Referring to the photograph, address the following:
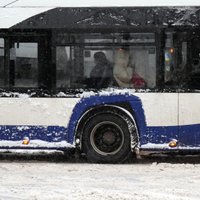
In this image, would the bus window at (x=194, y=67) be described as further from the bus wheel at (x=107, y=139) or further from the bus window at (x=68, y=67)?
the bus window at (x=68, y=67)

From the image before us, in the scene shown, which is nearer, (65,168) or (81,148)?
(65,168)

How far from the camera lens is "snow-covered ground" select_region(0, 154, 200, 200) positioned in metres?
8.57

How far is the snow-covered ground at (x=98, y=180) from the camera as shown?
28.1 ft

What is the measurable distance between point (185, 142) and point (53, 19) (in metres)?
3.26

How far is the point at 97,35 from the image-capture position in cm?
1170

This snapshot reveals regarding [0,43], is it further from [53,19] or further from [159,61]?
[159,61]

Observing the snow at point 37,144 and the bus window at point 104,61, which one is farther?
the snow at point 37,144

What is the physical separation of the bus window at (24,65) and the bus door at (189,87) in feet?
8.56

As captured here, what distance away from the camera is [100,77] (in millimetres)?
11742

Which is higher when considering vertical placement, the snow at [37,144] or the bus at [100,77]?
the bus at [100,77]

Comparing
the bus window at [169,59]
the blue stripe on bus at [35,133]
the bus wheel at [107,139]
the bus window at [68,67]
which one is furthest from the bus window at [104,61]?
the blue stripe on bus at [35,133]

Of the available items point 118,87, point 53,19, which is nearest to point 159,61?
point 118,87

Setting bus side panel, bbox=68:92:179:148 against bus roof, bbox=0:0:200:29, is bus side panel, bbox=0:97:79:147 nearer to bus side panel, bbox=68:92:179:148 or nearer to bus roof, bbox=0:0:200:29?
bus side panel, bbox=68:92:179:148

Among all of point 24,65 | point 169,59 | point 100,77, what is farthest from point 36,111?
point 169,59
